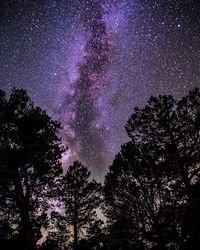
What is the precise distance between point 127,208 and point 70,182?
33.4ft

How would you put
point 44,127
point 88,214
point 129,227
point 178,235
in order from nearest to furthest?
1. point 178,235
2. point 129,227
3. point 44,127
4. point 88,214

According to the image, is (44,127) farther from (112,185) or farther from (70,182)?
(70,182)

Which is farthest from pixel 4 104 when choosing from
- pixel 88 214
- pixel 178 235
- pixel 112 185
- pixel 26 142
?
pixel 88 214

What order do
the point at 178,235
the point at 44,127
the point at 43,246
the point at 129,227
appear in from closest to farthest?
the point at 178,235
the point at 129,227
the point at 44,127
the point at 43,246

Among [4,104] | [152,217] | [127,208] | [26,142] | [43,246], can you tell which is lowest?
[152,217]

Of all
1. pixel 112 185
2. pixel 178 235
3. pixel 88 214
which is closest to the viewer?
pixel 178 235

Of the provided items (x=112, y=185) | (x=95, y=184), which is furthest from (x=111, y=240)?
(x=95, y=184)

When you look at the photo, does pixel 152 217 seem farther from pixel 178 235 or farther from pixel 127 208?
pixel 127 208

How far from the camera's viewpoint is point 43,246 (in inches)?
798

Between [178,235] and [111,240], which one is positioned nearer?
[178,235]

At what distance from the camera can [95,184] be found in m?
29.2

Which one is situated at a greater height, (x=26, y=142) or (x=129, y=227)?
(x=26, y=142)

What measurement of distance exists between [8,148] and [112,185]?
344 inches

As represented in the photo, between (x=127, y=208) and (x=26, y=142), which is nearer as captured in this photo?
(x=26, y=142)
